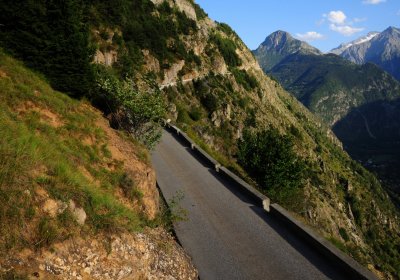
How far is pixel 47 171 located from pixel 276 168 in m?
20.5

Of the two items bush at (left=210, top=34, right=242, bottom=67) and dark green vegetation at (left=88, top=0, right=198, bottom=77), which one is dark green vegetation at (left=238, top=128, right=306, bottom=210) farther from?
bush at (left=210, top=34, right=242, bottom=67)

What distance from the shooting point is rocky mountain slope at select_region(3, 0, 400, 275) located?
149 feet

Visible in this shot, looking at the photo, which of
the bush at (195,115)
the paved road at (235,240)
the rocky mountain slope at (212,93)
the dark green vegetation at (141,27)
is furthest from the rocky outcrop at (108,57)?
the paved road at (235,240)

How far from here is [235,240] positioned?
12.4m

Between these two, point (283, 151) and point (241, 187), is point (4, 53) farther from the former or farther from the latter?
point (283, 151)

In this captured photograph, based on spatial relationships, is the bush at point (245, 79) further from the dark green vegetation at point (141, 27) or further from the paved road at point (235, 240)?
the paved road at point (235, 240)

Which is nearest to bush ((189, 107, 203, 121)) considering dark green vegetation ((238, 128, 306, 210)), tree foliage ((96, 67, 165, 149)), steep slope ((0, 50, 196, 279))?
dark green vegetation ((238, 128, 306, 210))

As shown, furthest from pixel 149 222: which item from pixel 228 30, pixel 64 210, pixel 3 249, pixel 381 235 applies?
pixel 228 30

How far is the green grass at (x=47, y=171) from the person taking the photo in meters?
6.73

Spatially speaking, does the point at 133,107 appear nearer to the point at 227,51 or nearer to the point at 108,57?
the point at 108,57

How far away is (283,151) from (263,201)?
1237 cm

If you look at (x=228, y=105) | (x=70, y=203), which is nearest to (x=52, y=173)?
(x=70, y=203)

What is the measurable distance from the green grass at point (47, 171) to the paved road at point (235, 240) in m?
2.59

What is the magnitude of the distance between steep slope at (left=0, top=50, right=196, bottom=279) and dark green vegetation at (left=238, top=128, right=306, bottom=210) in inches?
→ 571
